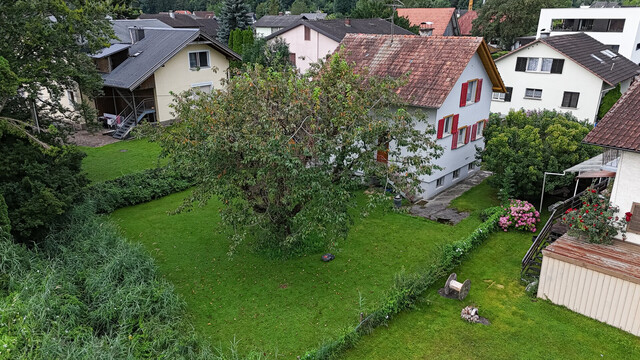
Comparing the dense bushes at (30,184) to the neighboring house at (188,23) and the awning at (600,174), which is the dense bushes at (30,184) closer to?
the awning at (600,174)

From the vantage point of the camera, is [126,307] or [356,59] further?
[356,59]

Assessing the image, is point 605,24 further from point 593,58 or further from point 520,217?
point 520,217

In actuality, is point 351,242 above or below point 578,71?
below

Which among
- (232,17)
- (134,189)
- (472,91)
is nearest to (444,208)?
(472,91)

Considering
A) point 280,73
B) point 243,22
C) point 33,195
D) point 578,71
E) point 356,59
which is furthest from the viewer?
point 243,22

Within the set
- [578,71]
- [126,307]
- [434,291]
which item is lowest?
[434,291]

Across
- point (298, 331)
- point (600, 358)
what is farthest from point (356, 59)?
point (600, 358)

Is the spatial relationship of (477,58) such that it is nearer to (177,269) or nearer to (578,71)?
(578,71)
